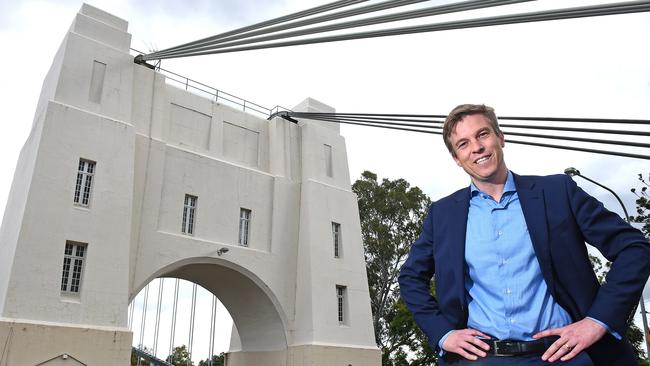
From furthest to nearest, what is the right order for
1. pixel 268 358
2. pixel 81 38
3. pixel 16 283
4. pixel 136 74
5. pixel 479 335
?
pixel 268 358 → pixel 136 74 → pixel 81 38 → pixel 16 283 → pixel 479 335

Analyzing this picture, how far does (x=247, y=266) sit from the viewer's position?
19547 millimetres

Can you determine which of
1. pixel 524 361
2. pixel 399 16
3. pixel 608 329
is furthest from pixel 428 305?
pixel 399 16

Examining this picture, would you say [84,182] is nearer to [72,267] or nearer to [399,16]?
[72,267]

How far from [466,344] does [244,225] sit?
1853cm

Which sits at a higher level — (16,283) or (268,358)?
(16,283)

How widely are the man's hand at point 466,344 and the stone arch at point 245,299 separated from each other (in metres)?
17.0

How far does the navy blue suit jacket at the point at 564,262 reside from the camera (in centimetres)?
215

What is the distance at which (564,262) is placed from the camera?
2.26 meters

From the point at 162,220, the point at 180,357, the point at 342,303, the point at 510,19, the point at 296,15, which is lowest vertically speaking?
the point at 180,357

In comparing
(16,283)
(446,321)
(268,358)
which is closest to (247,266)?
(268,358)

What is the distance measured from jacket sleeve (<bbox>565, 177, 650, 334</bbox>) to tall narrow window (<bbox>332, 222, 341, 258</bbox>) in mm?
20003

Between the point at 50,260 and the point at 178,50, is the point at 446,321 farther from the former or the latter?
the point at 178,50

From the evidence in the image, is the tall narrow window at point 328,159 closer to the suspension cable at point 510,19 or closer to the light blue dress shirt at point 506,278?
the suspension cable at point 510,19

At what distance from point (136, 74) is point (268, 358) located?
11.5m
